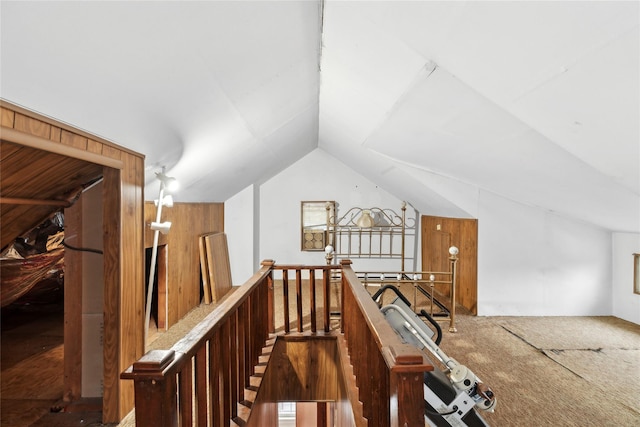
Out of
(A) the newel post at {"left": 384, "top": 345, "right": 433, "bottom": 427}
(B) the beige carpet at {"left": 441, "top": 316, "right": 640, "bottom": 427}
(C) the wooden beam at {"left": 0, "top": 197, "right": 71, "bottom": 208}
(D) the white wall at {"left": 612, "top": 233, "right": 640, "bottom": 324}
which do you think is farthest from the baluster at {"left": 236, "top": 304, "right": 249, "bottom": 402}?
(D) the white wall at {"left": 612, "top": 233, "right": 640, "bottom": 324}

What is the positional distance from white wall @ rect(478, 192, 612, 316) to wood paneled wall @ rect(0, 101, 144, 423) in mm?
3885

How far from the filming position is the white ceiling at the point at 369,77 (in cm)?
118

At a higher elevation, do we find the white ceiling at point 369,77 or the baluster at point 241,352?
the white ceiling at point 369,77

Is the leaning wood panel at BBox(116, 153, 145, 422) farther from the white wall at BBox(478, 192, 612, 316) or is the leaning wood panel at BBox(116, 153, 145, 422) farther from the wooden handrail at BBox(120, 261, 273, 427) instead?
the white wall at BBox(478, 192, 612, 316)

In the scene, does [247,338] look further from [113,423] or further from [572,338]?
[572,338]

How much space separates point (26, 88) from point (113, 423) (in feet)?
6.90

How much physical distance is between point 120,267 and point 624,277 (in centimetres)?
559

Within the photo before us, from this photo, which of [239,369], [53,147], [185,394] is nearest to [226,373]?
[239,369]

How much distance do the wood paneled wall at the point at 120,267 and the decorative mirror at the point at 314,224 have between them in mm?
3945

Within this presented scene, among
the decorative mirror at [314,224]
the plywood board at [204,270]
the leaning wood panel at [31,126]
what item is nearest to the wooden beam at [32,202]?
the leaning wood panel at [31,126]

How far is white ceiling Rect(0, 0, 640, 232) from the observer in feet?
3.86

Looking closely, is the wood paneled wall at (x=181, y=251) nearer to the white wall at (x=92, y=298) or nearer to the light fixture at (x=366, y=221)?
the white wall at (x=92, y=298)

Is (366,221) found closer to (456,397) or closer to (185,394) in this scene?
(456,397)

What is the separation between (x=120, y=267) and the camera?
229cm
